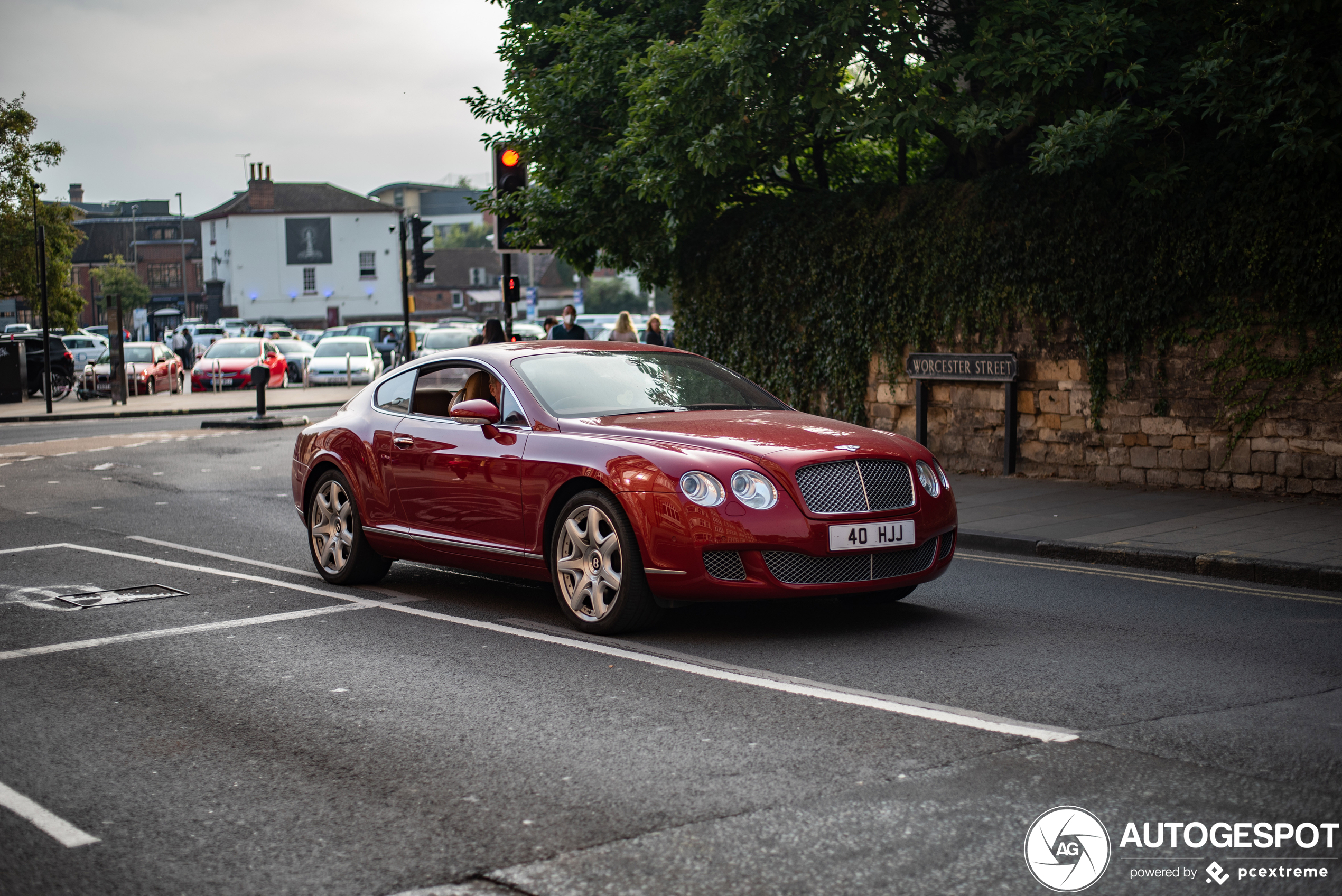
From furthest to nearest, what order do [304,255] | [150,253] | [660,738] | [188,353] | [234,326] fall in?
[150,253], [304,255], [234,326], [188,353], [660,738]

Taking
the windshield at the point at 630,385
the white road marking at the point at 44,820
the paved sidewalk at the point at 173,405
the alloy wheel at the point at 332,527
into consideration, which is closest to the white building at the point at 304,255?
the paved sidewalk at the point at 173,405

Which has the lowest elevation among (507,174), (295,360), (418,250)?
(295,360)

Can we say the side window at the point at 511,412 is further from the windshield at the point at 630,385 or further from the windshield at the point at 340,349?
the windshield at the point at 340,349

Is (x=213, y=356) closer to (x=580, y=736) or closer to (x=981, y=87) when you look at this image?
→ (x=981, y=87)

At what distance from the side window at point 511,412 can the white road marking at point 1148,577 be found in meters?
3.70

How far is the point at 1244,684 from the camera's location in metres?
5.69

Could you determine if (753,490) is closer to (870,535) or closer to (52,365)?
(870,535)

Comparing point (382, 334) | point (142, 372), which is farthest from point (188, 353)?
point (142, 372)

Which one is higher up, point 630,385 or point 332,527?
point 630,385

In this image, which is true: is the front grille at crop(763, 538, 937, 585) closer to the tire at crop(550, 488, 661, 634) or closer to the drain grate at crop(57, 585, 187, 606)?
the tire at crop(550, 488, 661, 634)

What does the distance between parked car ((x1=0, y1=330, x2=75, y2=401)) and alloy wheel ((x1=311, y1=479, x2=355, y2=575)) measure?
27.1 metres

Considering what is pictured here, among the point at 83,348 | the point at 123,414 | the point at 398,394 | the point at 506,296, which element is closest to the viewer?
the point at 398,394

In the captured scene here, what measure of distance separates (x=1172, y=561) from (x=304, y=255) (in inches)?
3668

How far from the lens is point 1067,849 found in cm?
378
